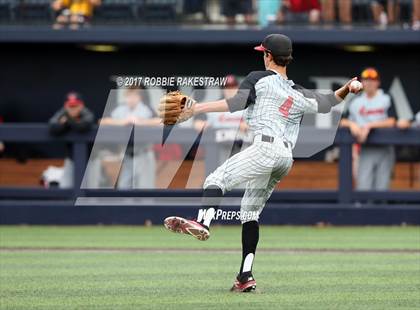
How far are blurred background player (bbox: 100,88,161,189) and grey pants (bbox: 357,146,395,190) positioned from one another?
9.70 feet

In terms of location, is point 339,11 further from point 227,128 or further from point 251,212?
point 251,212

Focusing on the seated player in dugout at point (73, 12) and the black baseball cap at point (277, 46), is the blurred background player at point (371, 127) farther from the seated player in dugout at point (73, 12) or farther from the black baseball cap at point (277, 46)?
the black baseball cap at point (277, 46)

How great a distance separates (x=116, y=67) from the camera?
61.9 feet

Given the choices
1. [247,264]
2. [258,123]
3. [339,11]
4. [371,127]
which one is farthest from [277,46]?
[339,11]

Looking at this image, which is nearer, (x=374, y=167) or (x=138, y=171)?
(x=138, y=171)

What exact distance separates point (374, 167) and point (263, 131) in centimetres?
789

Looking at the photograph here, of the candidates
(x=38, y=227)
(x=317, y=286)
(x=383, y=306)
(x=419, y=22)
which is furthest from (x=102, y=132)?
(x=383, y=306)

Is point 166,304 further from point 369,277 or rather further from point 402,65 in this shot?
point 402,65

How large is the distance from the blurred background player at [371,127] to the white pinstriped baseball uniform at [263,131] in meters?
7.24

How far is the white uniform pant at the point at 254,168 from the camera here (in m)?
8.02

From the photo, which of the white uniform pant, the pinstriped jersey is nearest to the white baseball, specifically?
the pinstriped jersey

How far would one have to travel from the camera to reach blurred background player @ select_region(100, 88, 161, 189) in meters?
15.0

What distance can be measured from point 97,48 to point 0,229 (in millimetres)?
5034

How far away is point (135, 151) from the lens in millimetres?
15398
